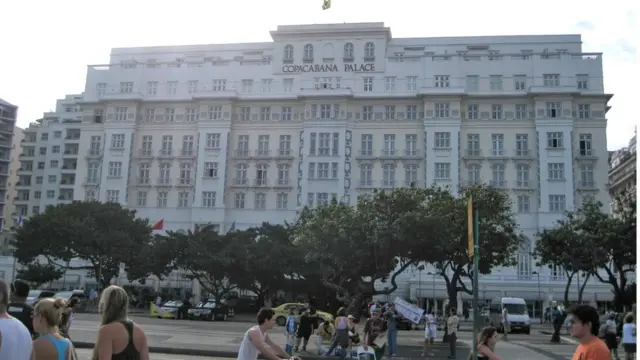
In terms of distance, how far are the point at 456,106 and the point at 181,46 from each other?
3271 cm

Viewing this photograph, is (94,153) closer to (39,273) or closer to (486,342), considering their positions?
(39,273)

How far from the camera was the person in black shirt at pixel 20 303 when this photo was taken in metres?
7.94

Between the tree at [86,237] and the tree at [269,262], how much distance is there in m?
10.1

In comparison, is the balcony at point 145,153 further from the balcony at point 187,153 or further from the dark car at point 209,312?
the dark car at point 209,312

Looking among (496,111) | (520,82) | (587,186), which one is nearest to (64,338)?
(496,111)

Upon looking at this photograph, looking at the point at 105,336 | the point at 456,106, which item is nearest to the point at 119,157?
the point at 456,106

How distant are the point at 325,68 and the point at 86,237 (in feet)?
96.9

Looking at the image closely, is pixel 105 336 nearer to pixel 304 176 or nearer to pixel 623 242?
pixel 623 242

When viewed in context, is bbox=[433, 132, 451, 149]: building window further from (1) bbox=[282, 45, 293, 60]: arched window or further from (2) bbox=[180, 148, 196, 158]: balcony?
(2) bbox=[180, 148, 196, 158]: balcony

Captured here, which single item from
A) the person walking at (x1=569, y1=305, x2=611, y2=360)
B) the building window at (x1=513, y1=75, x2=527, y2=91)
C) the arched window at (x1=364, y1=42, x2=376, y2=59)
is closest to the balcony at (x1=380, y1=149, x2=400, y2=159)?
the arched window at (x1=364, y1=42, x2=376, y2=59)

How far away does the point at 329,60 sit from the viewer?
65000 millimetres

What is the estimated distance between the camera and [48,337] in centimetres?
591

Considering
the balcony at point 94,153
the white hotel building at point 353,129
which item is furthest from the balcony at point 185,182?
the balcony at point 94,153

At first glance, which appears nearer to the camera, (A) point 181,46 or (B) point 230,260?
(B) point 230,260
